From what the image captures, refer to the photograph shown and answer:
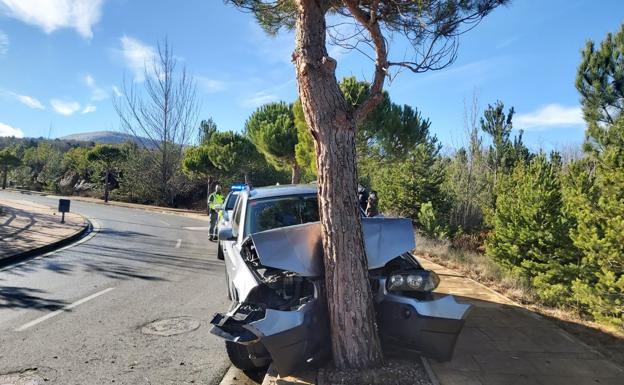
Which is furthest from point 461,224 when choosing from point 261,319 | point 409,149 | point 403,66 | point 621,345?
point 261,319

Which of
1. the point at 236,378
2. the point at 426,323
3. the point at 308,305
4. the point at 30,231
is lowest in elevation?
the point at 236,378

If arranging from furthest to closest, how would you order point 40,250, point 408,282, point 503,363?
point 40,250, point 503,363, point 408,282

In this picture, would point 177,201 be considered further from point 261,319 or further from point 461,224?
point 261,319

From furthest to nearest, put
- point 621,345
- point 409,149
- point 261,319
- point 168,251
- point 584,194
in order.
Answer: point 409,149 → point 168,251 → point 584,194 → point 621,345 → point 261,319

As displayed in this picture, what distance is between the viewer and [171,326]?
5.89 m

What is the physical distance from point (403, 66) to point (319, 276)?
8.33ft

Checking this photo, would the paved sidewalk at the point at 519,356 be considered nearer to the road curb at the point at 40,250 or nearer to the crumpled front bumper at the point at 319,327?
the crumpled front bumper at the point at 319,327

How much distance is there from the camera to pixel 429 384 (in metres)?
3.82

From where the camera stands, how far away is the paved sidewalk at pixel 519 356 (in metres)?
4.10

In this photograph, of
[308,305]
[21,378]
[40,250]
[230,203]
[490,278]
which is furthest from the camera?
[40,250]

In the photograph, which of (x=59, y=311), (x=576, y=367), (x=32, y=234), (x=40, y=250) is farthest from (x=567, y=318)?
(x=32, y=234)

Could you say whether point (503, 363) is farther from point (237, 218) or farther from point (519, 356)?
point (237, 218)

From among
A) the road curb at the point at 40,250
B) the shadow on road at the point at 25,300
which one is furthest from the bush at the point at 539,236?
the road curb at the point at 40,250

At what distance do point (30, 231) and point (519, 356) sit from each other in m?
14.8
